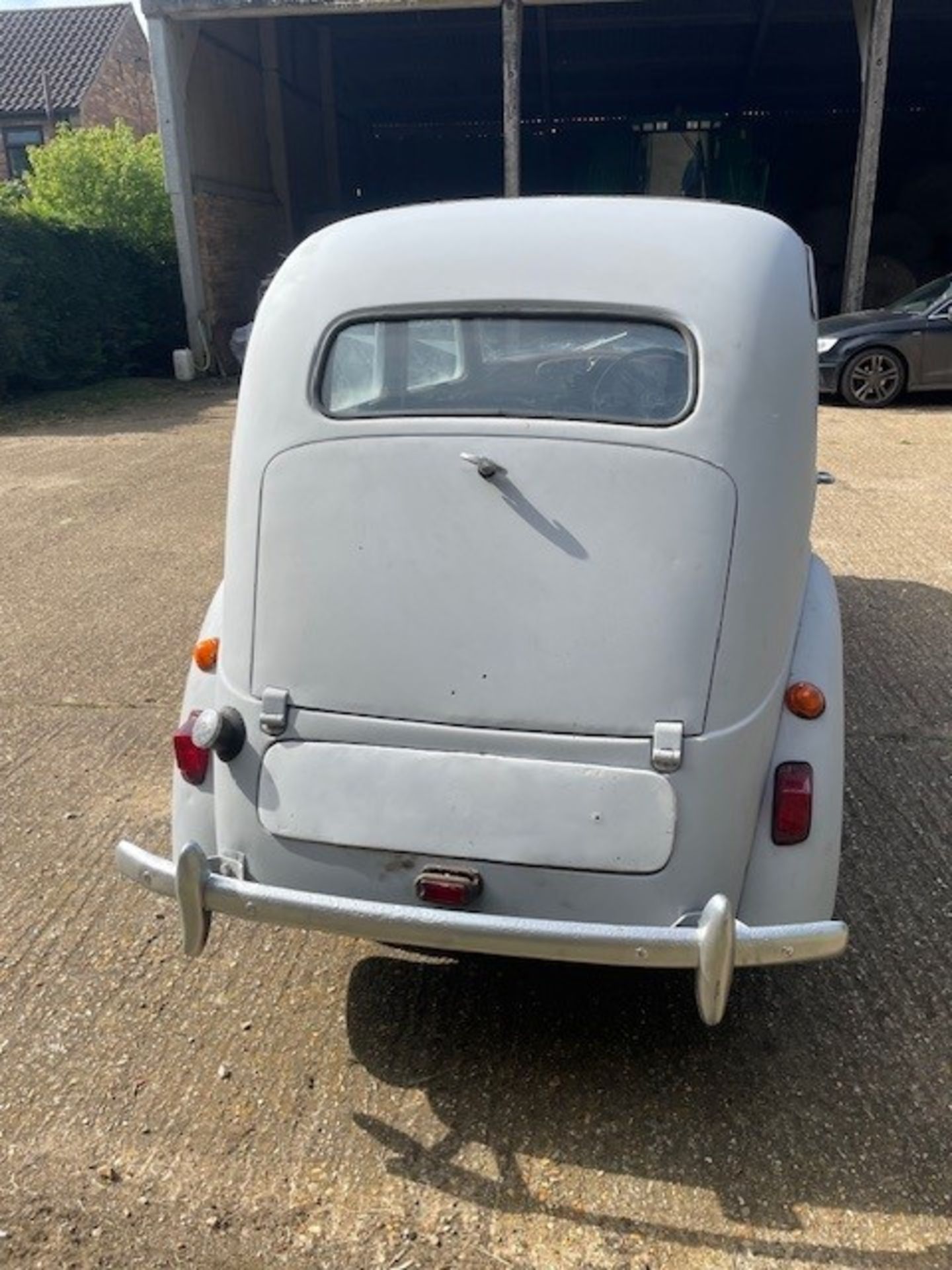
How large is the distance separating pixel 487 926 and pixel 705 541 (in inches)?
40.0

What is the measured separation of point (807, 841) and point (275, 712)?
4.37 feet

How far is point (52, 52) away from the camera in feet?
104

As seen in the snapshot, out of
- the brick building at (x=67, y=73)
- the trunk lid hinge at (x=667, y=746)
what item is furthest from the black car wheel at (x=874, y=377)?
the brick building at (x=67, y=73)

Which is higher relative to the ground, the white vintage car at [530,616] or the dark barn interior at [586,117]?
the dark barn interior at [586,117]

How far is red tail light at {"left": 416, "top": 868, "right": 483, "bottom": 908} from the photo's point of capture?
2.40 m

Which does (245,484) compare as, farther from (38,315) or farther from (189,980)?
(38,315)

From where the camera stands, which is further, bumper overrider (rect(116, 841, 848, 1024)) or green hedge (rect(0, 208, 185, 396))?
green hedge (rect(0, 208, 185, 396))

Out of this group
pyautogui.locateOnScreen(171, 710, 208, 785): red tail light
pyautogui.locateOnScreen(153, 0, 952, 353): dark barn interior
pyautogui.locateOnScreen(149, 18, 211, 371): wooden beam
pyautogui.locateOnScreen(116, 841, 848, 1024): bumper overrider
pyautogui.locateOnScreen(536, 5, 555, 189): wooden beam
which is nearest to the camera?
pyautogui.locateOnScreen(116, 841, 848, 1024): bumper overrider

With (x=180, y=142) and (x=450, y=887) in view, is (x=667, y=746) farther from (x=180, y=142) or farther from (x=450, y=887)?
(x=180, y=142)

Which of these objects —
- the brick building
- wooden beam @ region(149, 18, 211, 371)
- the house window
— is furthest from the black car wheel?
the house window

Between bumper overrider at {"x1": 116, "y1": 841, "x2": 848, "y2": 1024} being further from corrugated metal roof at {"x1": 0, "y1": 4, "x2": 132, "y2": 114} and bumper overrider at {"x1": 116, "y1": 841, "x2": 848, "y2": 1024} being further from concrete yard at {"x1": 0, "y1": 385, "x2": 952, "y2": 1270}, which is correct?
corrugated metal roof at {"x1": 0, "y1": 4, "x2": 132, "y2": 114}

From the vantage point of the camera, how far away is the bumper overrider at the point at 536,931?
2205 millimetres

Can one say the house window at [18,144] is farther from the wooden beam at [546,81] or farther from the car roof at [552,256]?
the car roof at [552,256]

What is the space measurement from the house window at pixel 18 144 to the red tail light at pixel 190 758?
32453 mm
